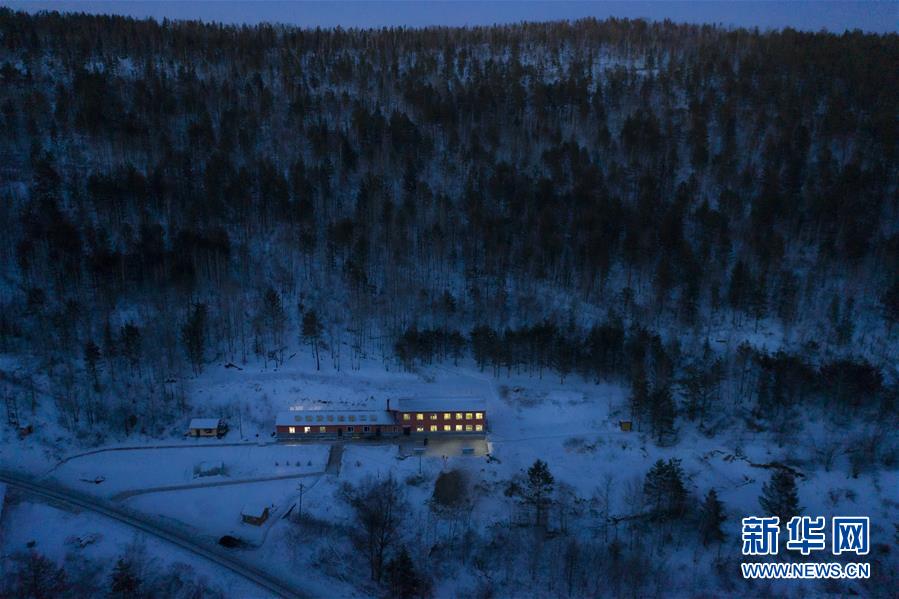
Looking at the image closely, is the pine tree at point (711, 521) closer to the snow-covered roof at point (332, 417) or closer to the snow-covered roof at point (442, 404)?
the snow-covered roof at point (442, 404)

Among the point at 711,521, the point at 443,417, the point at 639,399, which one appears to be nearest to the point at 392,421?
the point at 443,417

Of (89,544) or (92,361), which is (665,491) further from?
(92,361)

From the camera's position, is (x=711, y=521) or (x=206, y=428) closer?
(x=711, y=521)

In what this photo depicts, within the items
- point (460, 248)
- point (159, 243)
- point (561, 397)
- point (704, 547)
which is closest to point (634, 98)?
point (460, 248)

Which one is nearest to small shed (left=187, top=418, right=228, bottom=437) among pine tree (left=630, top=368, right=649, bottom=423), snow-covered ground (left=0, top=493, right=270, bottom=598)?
Answer: snow-covered ground (left=0, top=493, right=270, bottom=598)

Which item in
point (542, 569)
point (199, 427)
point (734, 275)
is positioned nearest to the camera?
point (542, 569)

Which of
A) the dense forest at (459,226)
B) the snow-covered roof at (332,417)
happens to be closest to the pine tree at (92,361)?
the dense forest at (459,226)

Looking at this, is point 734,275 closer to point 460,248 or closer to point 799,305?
point 799,305
